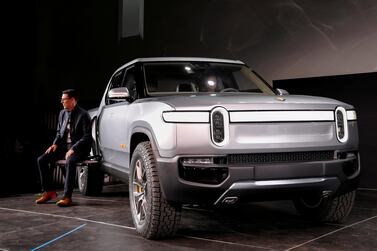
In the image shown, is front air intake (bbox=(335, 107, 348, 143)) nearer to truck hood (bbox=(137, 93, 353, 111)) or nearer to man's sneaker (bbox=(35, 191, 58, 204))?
truck hood (bbox=(137, 93, 353, 111))

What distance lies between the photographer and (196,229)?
12.5 feet

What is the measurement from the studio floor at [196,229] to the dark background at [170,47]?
2.42 meters

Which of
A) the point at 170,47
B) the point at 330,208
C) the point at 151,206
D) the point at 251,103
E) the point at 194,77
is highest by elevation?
the point at 170,47

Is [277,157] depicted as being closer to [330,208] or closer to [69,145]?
[330,208]

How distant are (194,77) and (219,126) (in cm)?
157

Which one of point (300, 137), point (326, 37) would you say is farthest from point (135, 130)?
point (326, 37)

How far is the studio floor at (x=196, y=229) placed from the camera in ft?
10.7

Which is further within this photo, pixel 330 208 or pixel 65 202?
pixel 65 202

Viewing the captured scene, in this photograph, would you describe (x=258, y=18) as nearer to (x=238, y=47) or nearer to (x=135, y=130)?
(x=238, y=47)

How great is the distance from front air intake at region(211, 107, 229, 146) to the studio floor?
783 mm

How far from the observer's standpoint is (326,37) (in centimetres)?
716

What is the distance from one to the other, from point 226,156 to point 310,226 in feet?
4.58

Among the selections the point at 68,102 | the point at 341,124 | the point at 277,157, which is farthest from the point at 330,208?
the point at 68,102

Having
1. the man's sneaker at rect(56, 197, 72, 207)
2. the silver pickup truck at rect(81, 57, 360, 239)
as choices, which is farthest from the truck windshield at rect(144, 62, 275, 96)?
the man's sneaker at rect(56, 197, 72, 207)
